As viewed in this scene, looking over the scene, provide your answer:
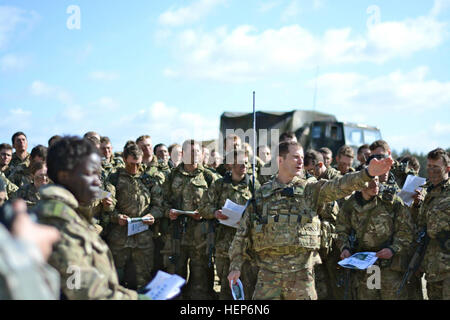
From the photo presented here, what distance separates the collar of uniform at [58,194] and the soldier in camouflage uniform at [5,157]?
5.96m

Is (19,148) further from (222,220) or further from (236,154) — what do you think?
(222,220)

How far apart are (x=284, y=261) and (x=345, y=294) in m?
1.53

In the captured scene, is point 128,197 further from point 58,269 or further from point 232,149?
point 58,269

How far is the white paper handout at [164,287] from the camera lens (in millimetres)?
2855

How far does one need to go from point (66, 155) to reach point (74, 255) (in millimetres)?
594

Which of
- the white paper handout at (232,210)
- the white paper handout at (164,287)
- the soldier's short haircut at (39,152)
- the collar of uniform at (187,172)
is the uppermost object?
the soldier's short haircut at (39,152)

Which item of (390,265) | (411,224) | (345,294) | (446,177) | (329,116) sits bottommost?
(345,294)

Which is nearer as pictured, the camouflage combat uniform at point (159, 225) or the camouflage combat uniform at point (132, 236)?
the camouflage combat uniform at point (132, 236)

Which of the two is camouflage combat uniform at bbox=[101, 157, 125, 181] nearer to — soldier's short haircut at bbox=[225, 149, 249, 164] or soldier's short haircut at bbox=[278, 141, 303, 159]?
soldier's short haircut at bbox=[225, 149, 249, 164]

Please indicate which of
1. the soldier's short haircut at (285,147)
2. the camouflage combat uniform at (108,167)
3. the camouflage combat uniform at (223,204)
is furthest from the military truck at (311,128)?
the soldier's short haircut at (285,147)

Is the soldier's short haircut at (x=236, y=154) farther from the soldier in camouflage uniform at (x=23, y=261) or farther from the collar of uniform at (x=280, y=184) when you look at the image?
the soldier in camouflage uniform at (x=23, y=261)

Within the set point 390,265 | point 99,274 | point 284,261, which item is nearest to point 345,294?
point 390,265

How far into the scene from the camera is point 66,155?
2723 mm

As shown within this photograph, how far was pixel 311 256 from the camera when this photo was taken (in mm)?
4668
